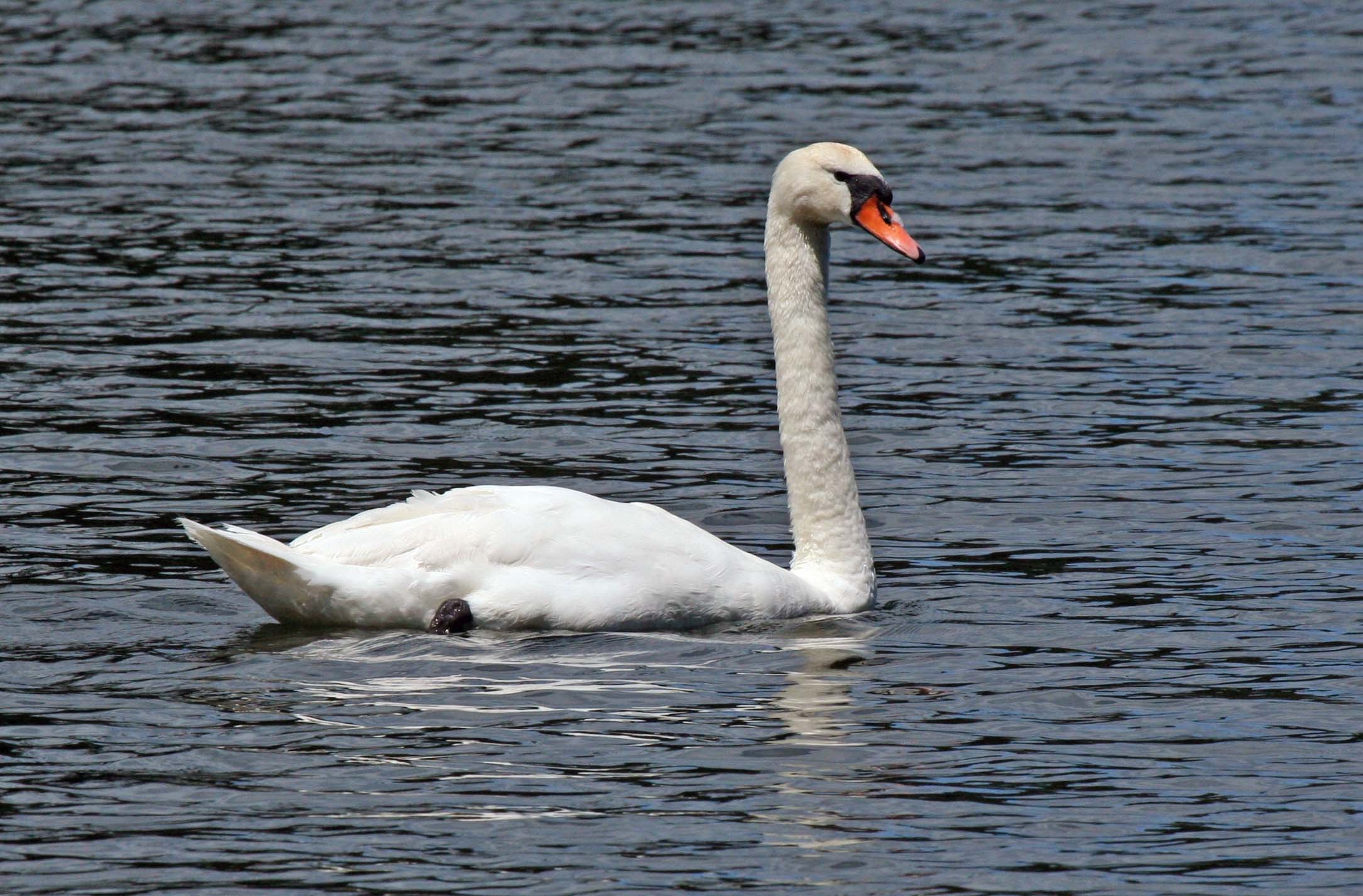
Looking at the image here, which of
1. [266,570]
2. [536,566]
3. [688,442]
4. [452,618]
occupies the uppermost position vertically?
[266,570]

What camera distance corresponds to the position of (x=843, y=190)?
10.3 meters

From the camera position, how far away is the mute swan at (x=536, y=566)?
927 centimetres

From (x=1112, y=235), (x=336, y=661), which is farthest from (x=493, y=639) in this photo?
(x=1112, y=235)

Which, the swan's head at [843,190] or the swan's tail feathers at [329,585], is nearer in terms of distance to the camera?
the swan's tail feathers at [329,585]

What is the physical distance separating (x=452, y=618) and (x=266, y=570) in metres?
0.75

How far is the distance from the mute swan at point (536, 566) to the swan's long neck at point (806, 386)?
29 centimetres

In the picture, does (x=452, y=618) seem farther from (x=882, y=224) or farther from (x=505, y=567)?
(x=882, y=224)

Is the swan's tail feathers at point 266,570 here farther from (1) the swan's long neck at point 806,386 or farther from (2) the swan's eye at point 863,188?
(2) the swan's eye at point 863,188

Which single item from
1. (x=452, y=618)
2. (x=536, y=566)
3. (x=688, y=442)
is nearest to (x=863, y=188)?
(x=536, y=566)

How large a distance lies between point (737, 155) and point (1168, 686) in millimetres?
14230

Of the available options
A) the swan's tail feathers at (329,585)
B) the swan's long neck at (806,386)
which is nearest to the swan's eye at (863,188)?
the swan's long neck at (806,386)

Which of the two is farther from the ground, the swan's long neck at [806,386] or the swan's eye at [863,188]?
the swan's eye at [863,188]

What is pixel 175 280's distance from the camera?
57.7ft

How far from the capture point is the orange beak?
10.2 meters
